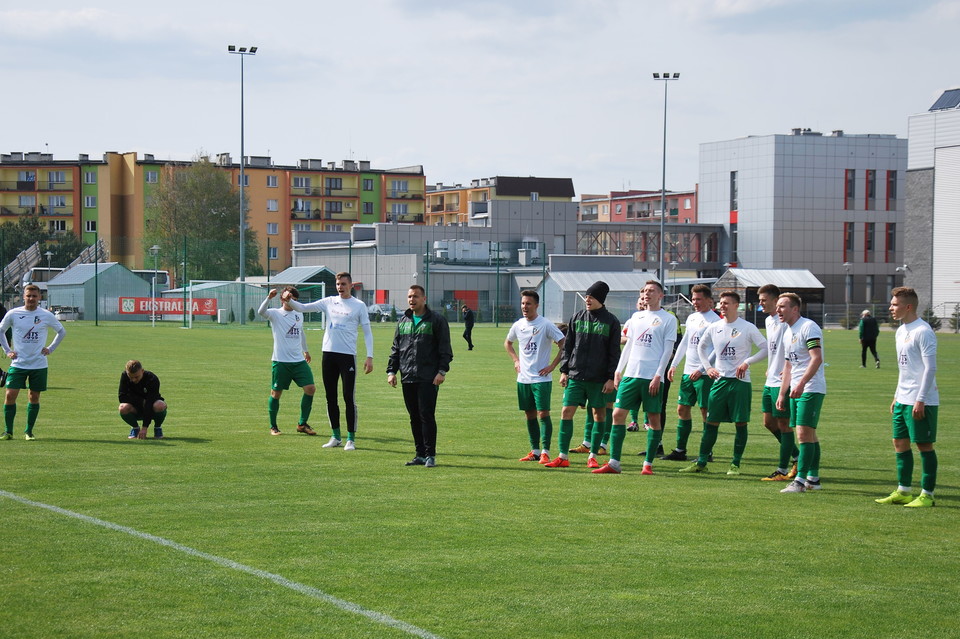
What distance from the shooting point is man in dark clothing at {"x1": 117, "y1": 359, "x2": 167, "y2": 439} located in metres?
14.0

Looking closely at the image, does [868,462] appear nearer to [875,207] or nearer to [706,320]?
[706,320]

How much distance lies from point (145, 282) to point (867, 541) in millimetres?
72321

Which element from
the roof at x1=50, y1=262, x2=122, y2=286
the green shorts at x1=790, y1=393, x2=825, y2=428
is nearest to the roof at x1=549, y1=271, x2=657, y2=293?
the roof at x1=50, y1=262, x2=122, y2=286

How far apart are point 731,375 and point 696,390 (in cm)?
115

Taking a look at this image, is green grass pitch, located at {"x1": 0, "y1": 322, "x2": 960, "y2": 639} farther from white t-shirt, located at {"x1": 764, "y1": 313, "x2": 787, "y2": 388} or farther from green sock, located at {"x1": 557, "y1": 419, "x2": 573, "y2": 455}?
white t-shirt, located at {"x1": 764, "y1": 313, "x2": 787, "y2": 388}

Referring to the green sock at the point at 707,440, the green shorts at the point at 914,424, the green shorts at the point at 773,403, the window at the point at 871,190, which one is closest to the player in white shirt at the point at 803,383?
the green shorts at the point at 773,403

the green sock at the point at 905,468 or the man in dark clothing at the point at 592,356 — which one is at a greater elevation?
the man in dark clothing at the point at 592,356

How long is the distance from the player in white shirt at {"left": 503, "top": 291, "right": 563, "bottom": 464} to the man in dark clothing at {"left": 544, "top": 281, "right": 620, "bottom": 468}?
1.84 feet

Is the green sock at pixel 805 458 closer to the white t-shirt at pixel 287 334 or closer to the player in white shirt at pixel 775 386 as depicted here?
the player in white shirt at pixel 775 386

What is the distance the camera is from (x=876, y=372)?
97.1 feet

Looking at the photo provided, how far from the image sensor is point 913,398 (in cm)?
965

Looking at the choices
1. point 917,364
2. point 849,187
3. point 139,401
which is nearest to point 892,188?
point 849,187

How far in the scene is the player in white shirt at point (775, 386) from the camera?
36.4 ft

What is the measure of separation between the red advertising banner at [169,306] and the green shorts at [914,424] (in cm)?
5495
